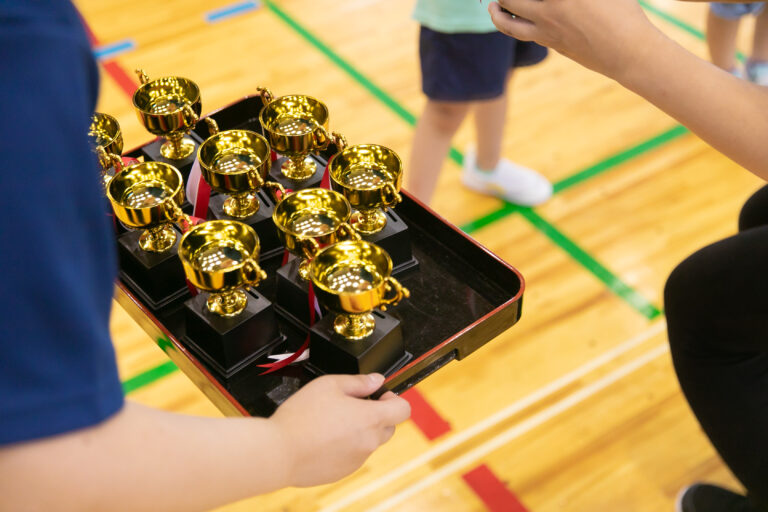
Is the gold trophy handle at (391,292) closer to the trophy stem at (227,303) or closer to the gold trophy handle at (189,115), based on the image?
the trophy stem at (227,303)

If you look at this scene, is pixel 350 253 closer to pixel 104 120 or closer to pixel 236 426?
pixel 236 426

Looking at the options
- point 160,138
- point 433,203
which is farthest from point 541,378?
point 160,138

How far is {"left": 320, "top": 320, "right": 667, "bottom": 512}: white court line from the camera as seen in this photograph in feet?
4.54

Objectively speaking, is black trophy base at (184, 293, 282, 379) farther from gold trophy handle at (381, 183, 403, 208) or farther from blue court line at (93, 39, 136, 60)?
blue court line at (93, 39, 136, 60)

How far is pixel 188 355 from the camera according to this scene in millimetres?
823

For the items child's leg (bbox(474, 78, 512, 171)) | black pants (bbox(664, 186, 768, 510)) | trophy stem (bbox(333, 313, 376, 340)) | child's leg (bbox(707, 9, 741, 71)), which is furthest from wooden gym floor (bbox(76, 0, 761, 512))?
trophy stem (bbox(333, 313, 376, 340))

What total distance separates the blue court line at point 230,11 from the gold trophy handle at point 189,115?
5.54ft

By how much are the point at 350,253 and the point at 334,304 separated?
0.08 metres

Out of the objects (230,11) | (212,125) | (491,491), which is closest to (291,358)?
(212,125)

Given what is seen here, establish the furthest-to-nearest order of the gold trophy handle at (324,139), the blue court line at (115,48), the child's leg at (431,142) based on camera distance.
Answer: the blue court line at (115,48)
the child's leg at (431,142)
the gold trophy handle at (324,139)

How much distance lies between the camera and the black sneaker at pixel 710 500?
1292 mm

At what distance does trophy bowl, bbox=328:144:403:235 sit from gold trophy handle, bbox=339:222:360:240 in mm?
A: 42

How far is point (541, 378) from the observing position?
1.57 metres

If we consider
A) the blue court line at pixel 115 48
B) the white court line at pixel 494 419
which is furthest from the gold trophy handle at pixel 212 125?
the blue court line at pixel 115 48
